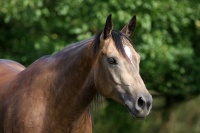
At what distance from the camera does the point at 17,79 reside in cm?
556

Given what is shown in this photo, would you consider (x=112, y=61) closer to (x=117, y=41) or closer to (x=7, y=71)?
(x=117, y=41)

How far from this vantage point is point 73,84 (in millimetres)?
5051

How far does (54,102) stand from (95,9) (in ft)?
14.2

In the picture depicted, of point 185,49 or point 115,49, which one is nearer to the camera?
point 115,49

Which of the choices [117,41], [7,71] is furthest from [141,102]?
[7,71]

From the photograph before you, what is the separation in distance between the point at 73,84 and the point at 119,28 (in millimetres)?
4325

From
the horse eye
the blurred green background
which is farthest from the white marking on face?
the blurred green background

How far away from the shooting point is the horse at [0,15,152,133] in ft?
15.3

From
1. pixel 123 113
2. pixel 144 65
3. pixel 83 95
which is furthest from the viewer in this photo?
pixel 123 113

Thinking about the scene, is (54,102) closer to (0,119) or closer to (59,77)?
(59,77)

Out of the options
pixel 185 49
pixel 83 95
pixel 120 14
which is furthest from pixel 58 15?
pixel 83 95

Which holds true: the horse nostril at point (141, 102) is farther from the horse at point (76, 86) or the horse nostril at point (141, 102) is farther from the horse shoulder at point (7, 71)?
the horse shoulder at point (7, 71)

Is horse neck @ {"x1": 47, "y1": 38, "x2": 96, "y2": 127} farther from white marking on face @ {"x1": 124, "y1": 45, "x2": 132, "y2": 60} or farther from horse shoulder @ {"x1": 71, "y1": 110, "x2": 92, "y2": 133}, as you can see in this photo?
white marking on face @ {"x1": 124, "y1": 45, "x2": 132, "y2": 60}

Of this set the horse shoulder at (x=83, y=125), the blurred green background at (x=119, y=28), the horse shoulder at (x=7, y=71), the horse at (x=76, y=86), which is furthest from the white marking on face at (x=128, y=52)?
the blurred green background at (x=119, y=28)
